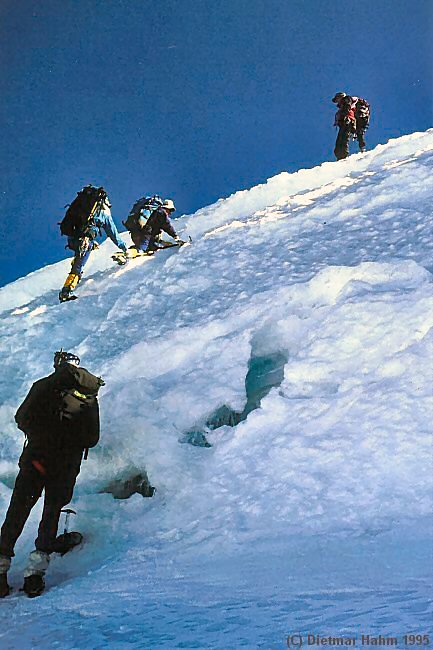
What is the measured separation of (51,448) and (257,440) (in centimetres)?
147

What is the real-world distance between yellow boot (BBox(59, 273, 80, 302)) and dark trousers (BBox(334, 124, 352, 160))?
25.4 ft

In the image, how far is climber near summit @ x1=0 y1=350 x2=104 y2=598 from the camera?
3887mm

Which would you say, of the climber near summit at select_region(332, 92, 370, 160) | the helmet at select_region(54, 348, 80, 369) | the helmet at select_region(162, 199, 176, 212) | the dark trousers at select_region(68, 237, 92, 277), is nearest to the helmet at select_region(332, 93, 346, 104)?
the climber near summit at select_region(332, 92, 370, 160)

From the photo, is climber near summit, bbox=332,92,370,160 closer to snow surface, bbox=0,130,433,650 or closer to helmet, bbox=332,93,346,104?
helmet, bbox=332,93,346,104

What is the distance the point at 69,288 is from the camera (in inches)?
334

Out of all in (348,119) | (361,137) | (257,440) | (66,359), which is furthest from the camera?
(361,137)

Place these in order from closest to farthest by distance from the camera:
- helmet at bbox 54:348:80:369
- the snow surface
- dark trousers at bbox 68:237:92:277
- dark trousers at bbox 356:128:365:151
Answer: the snow surface, helmet at bbox 54:348:80:369, dark trousers at bbox 68:237:92:277, dark trousers at bbox 356:128:365:151

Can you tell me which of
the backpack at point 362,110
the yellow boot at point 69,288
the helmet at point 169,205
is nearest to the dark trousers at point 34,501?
the yellow boot at point 69,288

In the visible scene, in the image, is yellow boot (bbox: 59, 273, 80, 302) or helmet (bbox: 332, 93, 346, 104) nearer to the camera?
yellow boot (bbox: 59, 273, 80, 302)

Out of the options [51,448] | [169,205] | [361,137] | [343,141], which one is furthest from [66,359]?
[361,137]

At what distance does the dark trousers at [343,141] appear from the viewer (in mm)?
13484

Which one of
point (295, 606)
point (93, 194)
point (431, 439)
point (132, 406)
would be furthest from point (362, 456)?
point (93, 194)

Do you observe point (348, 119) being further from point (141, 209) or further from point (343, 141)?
point (141, 209)

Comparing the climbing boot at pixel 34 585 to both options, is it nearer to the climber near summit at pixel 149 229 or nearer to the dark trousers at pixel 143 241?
the climber near summit at pixel 149 229
